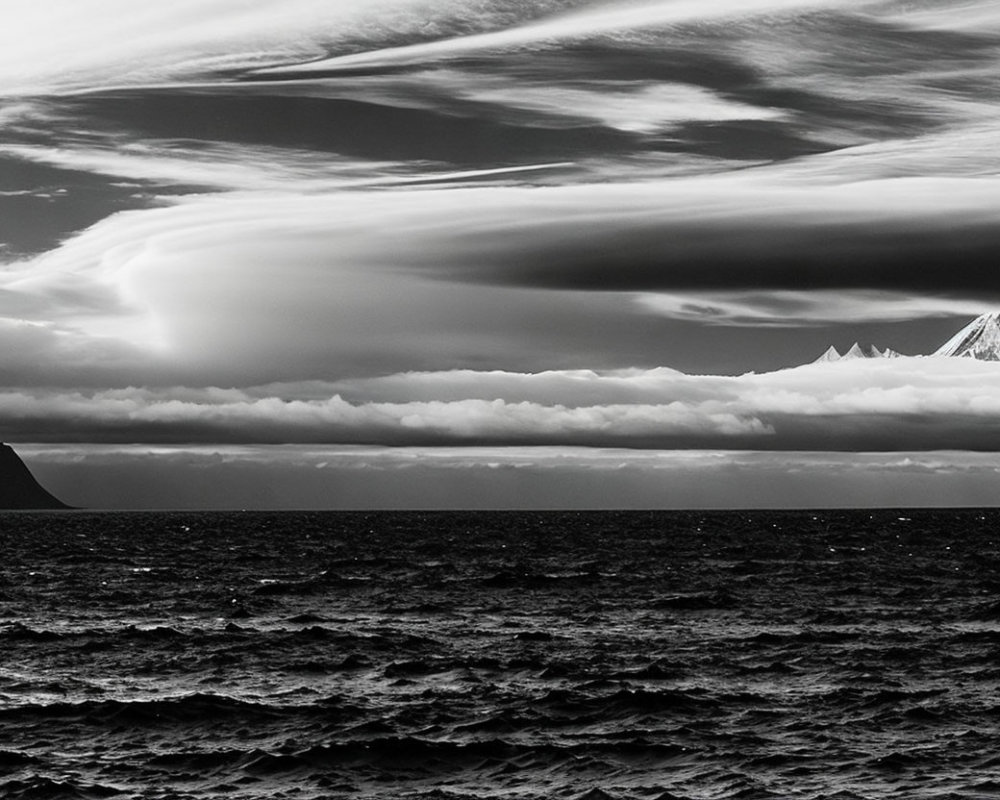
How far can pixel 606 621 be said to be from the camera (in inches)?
2613

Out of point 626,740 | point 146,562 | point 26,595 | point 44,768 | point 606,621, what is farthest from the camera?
point 146,562

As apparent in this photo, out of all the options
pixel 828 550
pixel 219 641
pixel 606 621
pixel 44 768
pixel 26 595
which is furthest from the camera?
pixel 828 550

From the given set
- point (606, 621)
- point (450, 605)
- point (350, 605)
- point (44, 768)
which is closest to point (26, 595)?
point (350, 605)

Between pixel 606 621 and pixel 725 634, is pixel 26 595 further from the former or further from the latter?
pixel 725 634

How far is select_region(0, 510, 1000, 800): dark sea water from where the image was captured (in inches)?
1315

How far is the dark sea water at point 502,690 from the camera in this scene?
110 feet

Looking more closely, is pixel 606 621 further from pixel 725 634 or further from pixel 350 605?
pixel 350 605

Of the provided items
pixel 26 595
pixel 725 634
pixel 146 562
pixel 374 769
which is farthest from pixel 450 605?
pixel 146 562

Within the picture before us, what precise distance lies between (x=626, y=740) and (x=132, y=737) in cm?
1373

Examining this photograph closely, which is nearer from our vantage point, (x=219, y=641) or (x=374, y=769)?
(x=374, y=769)

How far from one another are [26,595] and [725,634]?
4501 centimetres

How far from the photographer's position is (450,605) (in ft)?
248

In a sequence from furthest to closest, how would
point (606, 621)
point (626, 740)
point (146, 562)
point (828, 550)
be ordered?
point (828, 550) → point (146, 562) → point (606, 621) → point (626, 740)

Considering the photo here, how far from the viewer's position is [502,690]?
44.5 metres
